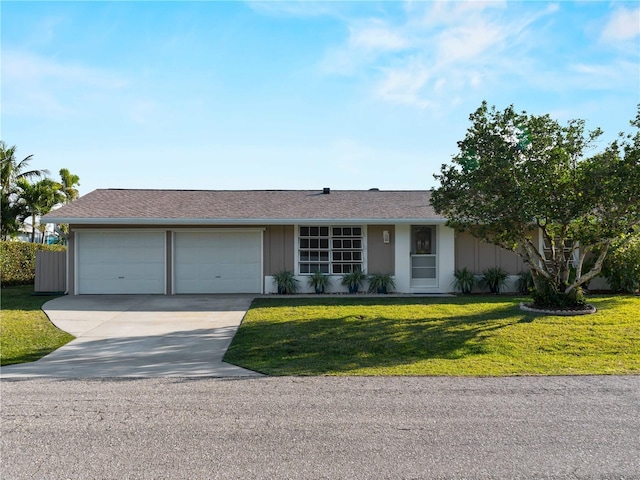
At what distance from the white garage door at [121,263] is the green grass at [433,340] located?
15.2ft

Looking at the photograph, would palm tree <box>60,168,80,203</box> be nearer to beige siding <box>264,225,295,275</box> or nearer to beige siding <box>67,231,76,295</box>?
beige siding <box>67,231,76,295</box>

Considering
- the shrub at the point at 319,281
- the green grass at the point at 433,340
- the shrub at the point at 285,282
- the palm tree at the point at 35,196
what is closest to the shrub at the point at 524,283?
the green grass at the point at 433,340

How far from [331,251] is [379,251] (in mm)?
1555

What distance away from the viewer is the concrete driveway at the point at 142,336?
6.90 m

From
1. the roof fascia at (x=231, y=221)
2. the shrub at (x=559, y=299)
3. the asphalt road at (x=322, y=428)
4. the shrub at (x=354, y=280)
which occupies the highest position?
the roof fascia at (x=231, y=221)


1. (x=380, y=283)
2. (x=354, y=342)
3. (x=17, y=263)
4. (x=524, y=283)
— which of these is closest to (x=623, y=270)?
(x=524, y=283)

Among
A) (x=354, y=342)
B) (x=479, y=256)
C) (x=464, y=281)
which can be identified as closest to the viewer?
(x=354, y=342)

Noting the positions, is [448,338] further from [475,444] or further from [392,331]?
[475,444]

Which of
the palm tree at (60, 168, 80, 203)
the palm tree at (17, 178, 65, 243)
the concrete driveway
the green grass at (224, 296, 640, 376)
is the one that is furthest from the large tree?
the palm tree at (60, 168, 80, 203)

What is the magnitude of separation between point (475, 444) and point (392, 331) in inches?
208

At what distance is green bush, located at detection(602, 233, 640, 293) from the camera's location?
1398cm

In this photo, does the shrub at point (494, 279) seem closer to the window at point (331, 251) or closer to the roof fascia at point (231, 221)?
the roof fascia at point (231, 221)

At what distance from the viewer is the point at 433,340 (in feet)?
28.8

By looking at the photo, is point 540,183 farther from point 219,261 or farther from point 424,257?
point 219,261
